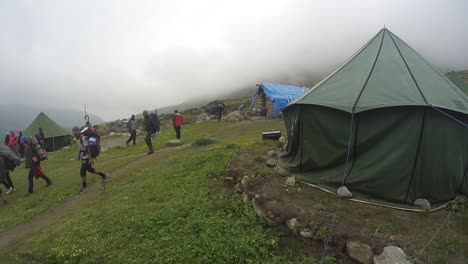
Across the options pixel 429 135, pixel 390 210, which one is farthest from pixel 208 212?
pixel 429 135

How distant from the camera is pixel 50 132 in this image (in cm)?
3238

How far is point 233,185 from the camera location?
11.1 m

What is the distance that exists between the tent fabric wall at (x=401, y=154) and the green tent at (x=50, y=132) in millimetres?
31605

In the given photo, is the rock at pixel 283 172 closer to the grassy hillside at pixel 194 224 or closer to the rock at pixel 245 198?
the grassy hillside at pixel 194 224

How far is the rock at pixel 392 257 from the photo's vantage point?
19.5ft

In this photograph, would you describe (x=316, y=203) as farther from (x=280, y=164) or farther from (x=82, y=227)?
(x=82, y=227)

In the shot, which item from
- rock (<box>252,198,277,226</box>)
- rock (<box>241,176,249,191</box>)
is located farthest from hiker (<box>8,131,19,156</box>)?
rock (<box>252,198,277,226</box>)

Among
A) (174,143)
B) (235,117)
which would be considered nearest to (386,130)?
(174,143)

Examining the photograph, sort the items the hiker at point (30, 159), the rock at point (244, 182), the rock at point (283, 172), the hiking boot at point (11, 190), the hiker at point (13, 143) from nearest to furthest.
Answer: the rock at point (244, 182)
the rock at point (283, 172)
the hiker at point (30, 159)
the hiking boot at point (11, 190)
the hiker at point (13, 143)

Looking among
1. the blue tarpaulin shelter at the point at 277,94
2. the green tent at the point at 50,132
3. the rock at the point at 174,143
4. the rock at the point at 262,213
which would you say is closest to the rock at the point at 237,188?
the rock at the point at 262,213

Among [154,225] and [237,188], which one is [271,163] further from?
[154,225]

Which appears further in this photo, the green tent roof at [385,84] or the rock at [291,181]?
the rock at [291,181]

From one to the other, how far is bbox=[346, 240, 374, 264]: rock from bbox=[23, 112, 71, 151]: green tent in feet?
110

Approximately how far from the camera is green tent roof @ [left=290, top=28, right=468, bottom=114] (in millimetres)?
8609
